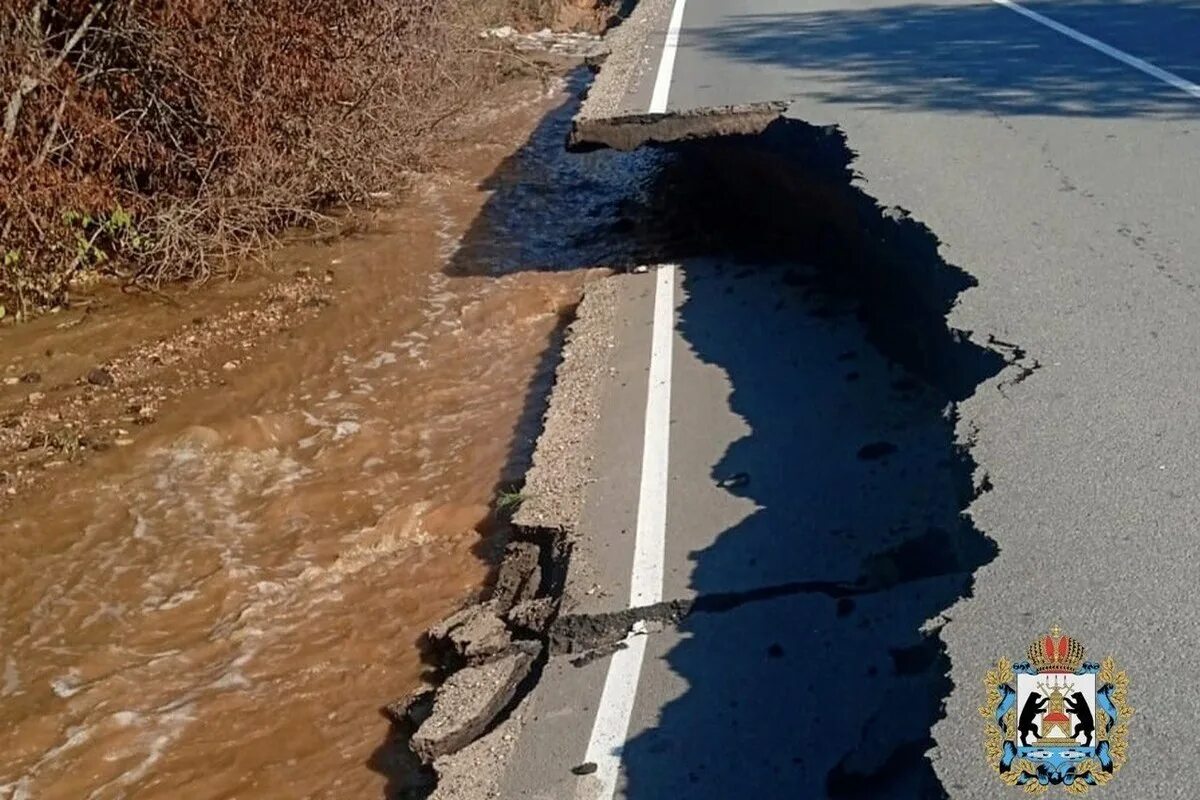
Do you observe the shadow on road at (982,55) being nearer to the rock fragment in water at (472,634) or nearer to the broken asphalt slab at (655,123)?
the broken asphalt slab at (655,123)

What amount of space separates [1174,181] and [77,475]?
21.4 ft

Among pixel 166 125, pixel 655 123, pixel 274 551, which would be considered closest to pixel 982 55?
pixel 655 123

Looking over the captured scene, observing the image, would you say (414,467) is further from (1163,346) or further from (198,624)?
(1163,346)

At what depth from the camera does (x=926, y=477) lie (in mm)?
5793

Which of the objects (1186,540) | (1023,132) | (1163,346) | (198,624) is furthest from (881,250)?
(198,624)

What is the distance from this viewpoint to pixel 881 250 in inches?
292

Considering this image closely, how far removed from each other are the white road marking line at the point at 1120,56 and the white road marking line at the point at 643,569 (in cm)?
366

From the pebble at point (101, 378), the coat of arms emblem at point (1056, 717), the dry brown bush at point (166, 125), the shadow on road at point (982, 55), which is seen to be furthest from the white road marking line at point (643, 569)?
the dry brown bush at point (166, 125)

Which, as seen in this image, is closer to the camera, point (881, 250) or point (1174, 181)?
point (1174, 181)

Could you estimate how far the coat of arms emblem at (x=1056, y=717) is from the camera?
10.5 ft

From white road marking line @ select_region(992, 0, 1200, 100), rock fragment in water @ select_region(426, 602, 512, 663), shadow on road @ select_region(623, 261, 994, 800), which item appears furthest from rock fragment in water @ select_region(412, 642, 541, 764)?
white road marking line @ select_region(992, 0, 1200, 100)

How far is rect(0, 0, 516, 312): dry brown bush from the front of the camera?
10.7 m

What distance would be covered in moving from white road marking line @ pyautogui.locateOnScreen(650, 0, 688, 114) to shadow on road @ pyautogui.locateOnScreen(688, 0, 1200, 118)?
1.11ft

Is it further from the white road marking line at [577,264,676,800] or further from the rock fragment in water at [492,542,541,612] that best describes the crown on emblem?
the rock fragment in water at [492,542,541,612]
